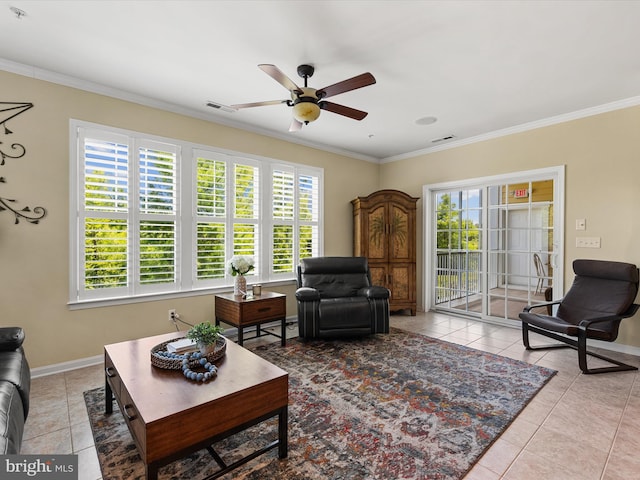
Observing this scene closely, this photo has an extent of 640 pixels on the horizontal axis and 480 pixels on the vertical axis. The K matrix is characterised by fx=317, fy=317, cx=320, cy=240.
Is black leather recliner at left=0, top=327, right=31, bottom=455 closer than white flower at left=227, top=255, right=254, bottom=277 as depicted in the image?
Yes

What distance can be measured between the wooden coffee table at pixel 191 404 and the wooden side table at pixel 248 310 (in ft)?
4.45

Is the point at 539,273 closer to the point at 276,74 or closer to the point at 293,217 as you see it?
the point at 293,217

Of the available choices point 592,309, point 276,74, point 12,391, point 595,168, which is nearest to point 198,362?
point 12,391

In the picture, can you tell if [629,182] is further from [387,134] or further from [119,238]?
[119,238]

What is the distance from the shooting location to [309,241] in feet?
16.5

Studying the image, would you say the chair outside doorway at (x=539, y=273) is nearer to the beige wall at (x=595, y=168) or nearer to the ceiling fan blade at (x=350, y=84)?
the beige wall at (x=595, y=168)

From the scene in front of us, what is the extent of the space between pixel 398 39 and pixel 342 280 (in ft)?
9.14

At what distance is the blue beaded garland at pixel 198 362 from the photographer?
169cm

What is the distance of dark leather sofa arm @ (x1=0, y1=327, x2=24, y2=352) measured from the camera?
2.10m

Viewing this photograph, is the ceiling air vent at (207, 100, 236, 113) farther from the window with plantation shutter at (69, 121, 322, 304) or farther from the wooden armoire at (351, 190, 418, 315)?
the wooden armoire at (351, 190, 418, 315)

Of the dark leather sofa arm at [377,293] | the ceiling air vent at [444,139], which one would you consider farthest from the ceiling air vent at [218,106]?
the ceiling air vent at [444,139]

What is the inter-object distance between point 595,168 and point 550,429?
3.11 metres

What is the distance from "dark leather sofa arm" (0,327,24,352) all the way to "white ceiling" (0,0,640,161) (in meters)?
2.15

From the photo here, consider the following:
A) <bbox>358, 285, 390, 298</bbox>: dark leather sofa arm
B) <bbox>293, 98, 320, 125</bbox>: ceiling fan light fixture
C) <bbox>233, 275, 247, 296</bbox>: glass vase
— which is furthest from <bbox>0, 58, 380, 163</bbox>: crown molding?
<bbox>358, 285, 390, 298</bbox>: dark leather sofa arm
